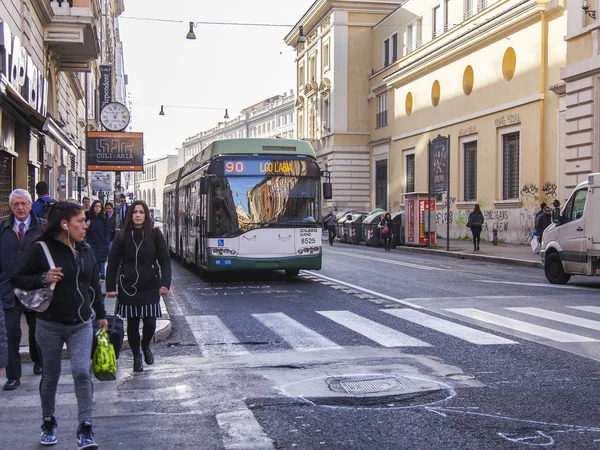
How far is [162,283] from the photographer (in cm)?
801

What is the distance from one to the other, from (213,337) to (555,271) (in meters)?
10.1

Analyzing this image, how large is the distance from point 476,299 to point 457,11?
1260 inches

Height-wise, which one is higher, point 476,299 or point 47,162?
point 47,162

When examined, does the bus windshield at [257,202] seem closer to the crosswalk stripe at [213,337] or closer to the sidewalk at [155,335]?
the crosswalk stripe at [213,337]

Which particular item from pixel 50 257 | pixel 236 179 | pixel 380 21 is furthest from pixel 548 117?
pixel 50 257

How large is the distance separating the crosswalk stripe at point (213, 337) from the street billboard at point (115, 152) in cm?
1065

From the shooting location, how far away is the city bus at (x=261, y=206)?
17.2 meters

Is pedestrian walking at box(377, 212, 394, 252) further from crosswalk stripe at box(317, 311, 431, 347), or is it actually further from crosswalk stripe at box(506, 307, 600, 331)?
crosswalk stripe at box(317, 311, 431, 347)

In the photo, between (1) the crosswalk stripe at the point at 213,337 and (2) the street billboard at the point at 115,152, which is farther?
(2) the street billboard at the point at 115,152

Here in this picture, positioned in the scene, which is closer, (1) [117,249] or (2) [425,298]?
(1) [117,249]

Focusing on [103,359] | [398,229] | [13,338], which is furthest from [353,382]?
[398,229]

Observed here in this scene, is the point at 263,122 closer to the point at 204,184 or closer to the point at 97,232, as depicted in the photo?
the point at 204,184

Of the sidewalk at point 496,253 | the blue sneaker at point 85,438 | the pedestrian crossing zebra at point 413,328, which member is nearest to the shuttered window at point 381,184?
the sidewalk at point 496,253

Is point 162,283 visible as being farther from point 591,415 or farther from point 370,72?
point 370,72
